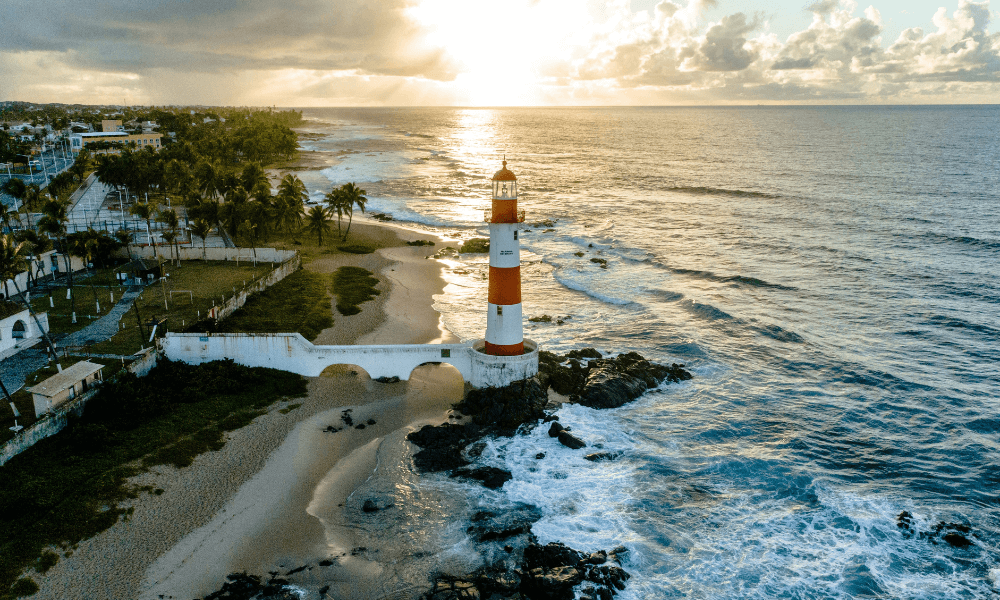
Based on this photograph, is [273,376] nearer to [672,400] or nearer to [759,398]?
[672,400]

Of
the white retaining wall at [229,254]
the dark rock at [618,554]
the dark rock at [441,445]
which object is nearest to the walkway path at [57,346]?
the white retaining wall at [229,254]

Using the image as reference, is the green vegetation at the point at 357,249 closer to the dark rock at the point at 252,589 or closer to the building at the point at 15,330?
the building at the point at 15,330

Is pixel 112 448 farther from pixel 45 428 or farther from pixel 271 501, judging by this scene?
pixel 271 501

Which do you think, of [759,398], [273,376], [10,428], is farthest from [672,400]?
[10,428]

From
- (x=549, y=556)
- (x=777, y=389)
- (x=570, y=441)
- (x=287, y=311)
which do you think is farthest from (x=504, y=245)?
(x=287, y=311)

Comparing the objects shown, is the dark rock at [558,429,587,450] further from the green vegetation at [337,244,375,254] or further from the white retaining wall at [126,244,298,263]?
the green vegetation at [337,244,375,254]

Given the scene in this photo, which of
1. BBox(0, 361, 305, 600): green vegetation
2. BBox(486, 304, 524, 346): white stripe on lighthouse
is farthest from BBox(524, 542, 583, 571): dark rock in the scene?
BBox(0, 361, 305, 600): green vegetation
